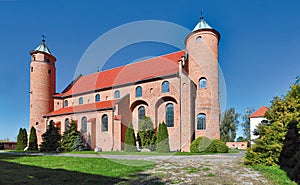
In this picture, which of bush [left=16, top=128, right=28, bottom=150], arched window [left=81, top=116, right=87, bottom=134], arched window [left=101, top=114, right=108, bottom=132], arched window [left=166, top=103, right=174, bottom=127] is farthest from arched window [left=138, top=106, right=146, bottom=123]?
bush [left=16, top=128, right=28, bottom=150]

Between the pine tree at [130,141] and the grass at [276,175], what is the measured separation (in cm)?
1578

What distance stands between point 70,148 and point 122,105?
27.5 ft

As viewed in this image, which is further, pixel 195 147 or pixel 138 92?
pixel 138 92

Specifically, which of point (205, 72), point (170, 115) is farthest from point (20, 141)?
point (205, 72)

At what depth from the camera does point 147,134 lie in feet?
81.4

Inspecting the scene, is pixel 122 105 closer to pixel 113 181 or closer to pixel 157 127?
pixel 157 127

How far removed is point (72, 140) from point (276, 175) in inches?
944

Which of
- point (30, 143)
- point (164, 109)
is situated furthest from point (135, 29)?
point (30, 143)

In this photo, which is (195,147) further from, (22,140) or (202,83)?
(22,140)

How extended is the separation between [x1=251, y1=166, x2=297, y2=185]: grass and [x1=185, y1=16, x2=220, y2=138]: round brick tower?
1419cm

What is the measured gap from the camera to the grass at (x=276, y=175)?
7.62 metres

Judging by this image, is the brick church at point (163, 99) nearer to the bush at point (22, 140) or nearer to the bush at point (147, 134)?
the bush at point (147, 134)

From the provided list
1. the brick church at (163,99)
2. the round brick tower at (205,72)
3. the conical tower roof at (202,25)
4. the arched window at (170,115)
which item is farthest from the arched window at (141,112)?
the conical tower roof at (202,25)

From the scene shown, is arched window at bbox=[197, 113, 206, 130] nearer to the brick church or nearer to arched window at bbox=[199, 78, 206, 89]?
the brick church
